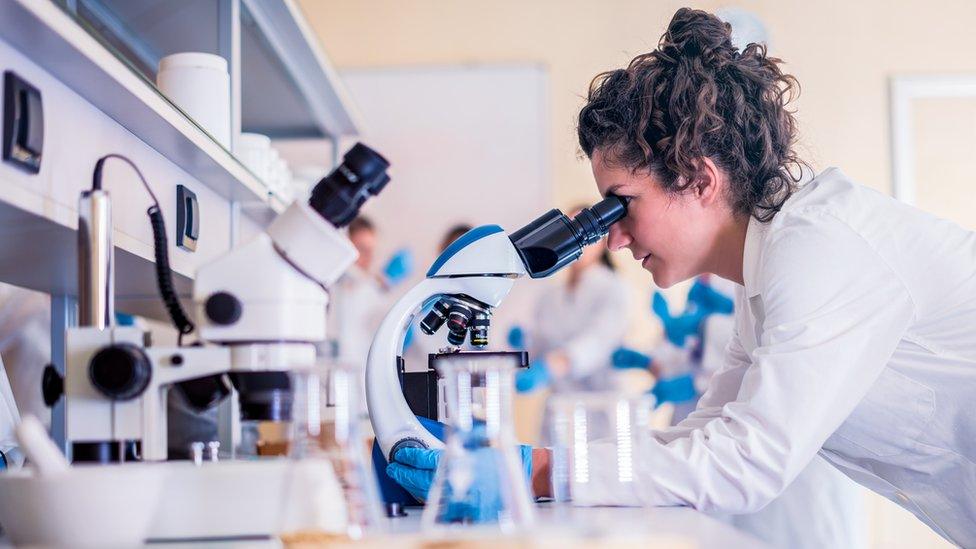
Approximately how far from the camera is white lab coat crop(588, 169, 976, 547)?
1.16 m

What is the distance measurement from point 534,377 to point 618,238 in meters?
2.55

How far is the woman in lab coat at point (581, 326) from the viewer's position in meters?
4.30

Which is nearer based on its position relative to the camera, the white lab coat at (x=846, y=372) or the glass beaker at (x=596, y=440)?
the glass beaker at (x=596, y=440)

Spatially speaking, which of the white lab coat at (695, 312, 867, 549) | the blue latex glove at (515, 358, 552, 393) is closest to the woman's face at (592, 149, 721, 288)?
the white lab coat at (695, 312, 867, 549)

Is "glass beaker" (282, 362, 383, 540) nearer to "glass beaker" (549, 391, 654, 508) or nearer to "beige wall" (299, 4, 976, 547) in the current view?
"glass beaker" (549, 391, 654, 508)

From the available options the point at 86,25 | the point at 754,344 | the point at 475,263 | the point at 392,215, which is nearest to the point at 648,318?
the point at 392,215

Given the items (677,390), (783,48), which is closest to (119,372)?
(677,390)

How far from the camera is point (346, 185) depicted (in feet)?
3.02

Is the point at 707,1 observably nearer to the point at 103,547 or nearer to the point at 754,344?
the point at 754,344

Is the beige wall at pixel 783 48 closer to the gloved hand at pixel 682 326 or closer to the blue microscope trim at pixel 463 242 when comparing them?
the gloved hand at pixel 682 326

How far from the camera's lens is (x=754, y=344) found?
156cm

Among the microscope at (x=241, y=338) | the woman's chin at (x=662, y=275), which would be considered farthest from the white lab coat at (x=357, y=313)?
the microscope at (x=241, y=338)

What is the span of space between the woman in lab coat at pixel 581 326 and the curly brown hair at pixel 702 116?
2678mm

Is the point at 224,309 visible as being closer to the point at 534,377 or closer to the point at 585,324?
the point at 534,377
